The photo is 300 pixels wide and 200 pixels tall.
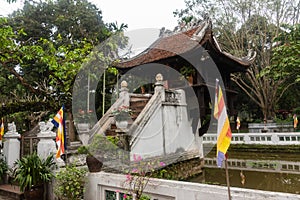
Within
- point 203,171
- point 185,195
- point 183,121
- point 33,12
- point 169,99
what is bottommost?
point 203,171

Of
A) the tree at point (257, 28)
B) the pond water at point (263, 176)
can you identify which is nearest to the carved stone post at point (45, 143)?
the pond water at point (263, 176)

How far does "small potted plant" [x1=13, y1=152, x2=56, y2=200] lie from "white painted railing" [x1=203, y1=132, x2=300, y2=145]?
9.26 metres

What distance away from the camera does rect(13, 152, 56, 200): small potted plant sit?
4387mm

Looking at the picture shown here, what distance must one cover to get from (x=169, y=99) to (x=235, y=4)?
37.4 ft

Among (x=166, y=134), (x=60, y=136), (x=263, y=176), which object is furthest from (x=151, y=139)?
(x=263, y=176)

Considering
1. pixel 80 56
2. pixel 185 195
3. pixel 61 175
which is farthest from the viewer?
pixel 80 56

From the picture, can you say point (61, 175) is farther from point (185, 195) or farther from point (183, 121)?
point (183, 121)

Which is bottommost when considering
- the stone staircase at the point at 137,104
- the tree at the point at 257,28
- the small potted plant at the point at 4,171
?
the small potted plant at the point at 4,171

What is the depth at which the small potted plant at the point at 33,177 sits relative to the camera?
173 inches

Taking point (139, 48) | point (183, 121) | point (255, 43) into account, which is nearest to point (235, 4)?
point (255, 43)

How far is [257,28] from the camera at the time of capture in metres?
17.3

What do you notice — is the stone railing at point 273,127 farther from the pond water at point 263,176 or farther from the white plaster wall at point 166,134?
the white plaster wall at point 166,134

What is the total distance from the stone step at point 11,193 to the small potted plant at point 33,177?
22.2 inches

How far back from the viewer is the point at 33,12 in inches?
640
